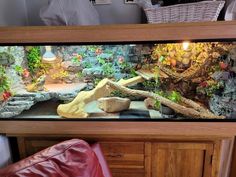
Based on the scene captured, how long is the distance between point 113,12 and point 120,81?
0.56 meters

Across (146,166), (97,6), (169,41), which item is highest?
(97,6)

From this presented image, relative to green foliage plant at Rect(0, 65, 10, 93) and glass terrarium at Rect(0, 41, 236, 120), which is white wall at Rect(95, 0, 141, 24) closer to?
glass terrarium at Rect(0, 41, 236, 120)

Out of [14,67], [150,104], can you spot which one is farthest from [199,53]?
[14,67]

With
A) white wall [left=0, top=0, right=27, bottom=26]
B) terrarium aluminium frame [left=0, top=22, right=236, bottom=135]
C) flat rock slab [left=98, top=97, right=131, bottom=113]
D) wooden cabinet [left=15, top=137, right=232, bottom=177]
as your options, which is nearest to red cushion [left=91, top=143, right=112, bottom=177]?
wooden cabinet [left=15, top=137, right=232, bottom=177]

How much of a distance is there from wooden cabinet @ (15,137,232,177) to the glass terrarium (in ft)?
0.57

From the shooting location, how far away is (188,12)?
3.63ft

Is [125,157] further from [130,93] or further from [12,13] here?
[12,13]

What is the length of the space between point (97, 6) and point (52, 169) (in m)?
1.08

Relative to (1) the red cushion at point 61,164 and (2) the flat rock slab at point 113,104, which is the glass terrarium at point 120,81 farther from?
(1) the red cushion at point 61,164

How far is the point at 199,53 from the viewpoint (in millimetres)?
1113

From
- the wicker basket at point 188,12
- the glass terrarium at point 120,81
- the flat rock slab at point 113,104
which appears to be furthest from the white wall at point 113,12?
the flat rock slab at point 113,104

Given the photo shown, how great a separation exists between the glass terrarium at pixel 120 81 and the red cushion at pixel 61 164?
282 mm

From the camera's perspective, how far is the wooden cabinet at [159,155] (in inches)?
50.8

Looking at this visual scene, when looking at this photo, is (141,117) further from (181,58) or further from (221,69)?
(221,69)
